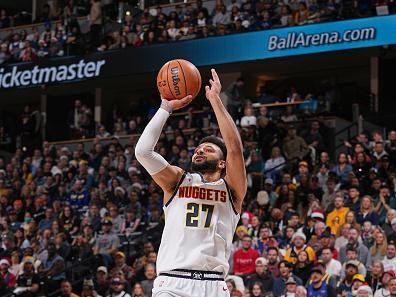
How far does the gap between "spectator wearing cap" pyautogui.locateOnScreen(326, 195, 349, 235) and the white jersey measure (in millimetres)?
7631

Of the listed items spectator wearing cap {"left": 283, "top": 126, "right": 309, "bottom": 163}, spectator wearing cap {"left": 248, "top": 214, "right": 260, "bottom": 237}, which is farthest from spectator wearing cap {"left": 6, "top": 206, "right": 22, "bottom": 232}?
spectator wearing cap {"left": 248, "top": 214, "right": 260, "bottom": 237}

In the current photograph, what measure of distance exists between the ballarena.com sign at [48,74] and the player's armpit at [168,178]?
16.4m

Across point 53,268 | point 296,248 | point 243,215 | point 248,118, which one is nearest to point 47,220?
point 53,268

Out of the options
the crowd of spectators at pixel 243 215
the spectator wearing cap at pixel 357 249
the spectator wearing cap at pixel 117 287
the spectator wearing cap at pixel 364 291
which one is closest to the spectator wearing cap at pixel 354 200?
the crowd of spectators at pixel 243 215

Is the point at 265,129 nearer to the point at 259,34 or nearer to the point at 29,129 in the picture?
the point at 259,34

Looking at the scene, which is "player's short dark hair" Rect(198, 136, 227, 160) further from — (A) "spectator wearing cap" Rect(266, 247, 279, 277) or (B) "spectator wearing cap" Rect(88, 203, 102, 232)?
(B) "spectator wearing cap" Rect(88, 203, 102, 232)

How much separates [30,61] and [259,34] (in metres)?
6.72

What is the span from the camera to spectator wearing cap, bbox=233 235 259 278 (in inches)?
543

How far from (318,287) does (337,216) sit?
2.12 metres

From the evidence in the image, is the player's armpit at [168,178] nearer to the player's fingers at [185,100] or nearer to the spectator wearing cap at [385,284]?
the player's fingers at [185,100]

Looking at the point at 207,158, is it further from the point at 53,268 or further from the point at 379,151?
the point at 53,268

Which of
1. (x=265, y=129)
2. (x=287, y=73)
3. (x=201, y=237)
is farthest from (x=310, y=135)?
(x=201, y=237)

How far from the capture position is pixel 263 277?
1320cm

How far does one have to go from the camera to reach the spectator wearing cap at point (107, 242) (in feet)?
54.0
